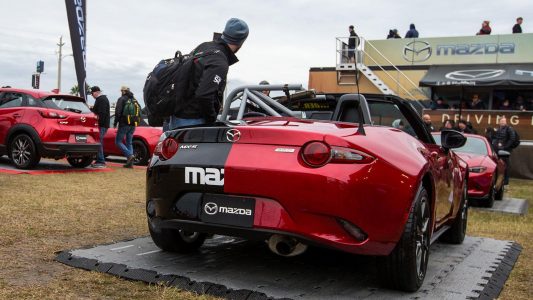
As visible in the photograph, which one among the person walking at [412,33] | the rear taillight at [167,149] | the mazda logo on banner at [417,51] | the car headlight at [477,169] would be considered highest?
the person walking at [412,33]

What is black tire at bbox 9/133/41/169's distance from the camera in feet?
33.0

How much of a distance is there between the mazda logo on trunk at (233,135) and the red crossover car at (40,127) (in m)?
7.39

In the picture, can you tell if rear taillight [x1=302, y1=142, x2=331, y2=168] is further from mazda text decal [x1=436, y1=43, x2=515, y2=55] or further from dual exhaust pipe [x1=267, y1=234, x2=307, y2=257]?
mazda text decal [x1=436, y1=43, x2=515, y2=55]

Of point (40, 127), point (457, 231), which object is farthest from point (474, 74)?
point (457, 231)

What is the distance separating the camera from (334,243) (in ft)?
10.3

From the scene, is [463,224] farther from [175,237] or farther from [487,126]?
[487,126]

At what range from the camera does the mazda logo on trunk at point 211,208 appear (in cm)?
338

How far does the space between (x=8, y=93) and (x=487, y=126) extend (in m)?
13.3

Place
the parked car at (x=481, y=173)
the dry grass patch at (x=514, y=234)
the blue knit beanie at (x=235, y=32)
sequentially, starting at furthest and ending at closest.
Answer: the parked car at (x=481, y=173) < the blue knit beanie at (x=235, y=32) < the dry grass patch at (x=514, y=234)

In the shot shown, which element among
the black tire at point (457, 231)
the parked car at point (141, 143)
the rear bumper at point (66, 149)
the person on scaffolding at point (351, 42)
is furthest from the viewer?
the person on scaffolding at point (351, 42)

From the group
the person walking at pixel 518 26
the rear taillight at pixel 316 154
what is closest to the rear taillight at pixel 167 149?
the rear taillight at pixel 316 154

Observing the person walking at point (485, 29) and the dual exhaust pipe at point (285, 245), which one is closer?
the dual exhaust pipe at point (285, 245)

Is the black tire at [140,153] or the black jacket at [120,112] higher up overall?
the black jacket at [120,112]

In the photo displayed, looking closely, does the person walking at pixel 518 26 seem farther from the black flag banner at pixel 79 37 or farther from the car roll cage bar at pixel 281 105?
the car roll cage bar at pixel 281 105
